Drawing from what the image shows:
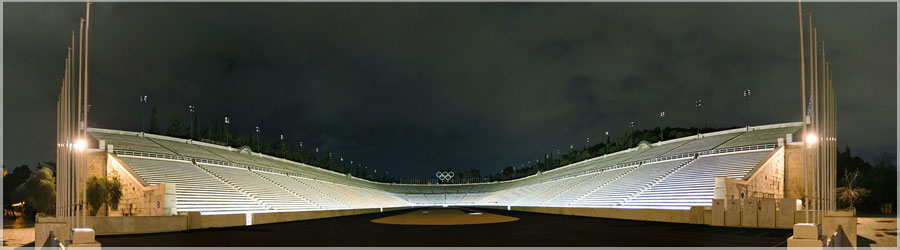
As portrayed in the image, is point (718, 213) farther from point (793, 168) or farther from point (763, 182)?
point (793, 168)

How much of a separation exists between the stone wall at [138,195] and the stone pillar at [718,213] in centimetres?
2881

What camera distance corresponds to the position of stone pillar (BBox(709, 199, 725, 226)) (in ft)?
95.6

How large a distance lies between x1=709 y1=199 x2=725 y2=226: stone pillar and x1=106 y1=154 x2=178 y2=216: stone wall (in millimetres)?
28807

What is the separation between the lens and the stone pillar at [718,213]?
95.6 feet

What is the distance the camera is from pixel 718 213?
96.2 ft

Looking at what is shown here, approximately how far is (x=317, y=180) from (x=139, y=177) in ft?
117

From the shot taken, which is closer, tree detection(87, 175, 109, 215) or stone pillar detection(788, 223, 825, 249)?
stone pillar detection(788, 223, 825, 249)

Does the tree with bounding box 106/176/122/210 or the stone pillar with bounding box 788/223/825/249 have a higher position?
the stone pillar with bounding box 788/223/825/249

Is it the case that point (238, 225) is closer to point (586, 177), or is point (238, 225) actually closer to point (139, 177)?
point (139, 177)

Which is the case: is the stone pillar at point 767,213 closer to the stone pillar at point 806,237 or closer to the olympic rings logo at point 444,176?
the stone pillar at point 806,237

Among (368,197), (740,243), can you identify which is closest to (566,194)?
(368,197)

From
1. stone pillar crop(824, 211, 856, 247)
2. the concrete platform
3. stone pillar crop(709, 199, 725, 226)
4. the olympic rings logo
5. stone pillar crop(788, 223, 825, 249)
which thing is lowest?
the olympic rings logo

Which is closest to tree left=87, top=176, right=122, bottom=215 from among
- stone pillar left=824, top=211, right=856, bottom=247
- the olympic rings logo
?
stone pillar left=824, top=211, right=856, bottom=247

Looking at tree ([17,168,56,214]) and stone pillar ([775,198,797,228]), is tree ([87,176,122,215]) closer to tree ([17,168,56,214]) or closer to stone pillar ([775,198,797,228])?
tree ([17,168,56,214])
